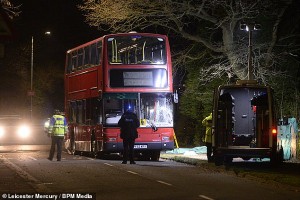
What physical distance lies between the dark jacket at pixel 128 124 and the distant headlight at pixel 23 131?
21.6m

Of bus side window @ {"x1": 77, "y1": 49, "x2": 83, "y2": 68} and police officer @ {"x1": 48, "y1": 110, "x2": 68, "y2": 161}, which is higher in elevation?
bus side window @ {"x1": 77, "y1": 49, "x2": 83, "y2": 68}

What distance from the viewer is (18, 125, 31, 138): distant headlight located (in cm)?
4584

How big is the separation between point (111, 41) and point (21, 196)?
13197 mm

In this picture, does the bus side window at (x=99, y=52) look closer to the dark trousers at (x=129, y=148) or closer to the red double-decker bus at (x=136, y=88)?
the red double-decker bus at (x=136, y=88)

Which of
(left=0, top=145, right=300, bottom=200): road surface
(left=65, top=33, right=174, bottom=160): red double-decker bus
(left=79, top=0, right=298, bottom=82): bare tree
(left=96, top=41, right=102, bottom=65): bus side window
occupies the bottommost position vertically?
(left=0, top=145, right=300, bottom=200): road surface

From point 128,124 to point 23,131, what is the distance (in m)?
22.0

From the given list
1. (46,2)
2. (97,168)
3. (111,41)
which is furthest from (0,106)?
(97,168)

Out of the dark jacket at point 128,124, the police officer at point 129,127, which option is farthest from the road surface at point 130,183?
the dark jacket at point 128,124

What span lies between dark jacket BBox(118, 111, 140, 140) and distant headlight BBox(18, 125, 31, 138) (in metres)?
21.6

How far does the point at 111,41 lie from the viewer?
2706 centimetres

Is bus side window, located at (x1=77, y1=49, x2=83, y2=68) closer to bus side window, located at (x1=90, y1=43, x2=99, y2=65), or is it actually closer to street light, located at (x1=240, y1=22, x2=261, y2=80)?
bus side window, located at (x1=90, y1=43, x2=99, y2=65)

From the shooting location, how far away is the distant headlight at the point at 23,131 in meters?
45.8

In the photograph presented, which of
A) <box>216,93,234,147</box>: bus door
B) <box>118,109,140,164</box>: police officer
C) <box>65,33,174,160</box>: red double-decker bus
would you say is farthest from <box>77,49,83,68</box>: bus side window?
<box>216,93,234,147</box>: bus door

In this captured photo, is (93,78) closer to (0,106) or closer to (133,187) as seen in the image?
(133,187)
